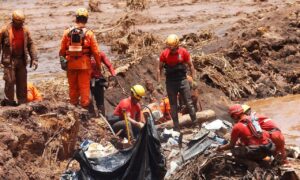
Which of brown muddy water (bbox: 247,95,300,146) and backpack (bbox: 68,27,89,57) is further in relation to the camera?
brown muddy water (bbox: 247,95,300,146)

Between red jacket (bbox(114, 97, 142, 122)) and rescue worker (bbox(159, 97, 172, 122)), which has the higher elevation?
red jacket (bbox(114, 97, 142, 122))

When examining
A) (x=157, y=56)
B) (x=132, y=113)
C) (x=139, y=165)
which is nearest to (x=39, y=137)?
(x=139, y=165)

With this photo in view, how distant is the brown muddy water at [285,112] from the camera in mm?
14906

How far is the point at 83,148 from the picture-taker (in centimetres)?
1075

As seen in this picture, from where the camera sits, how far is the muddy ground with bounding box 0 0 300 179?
10.3m

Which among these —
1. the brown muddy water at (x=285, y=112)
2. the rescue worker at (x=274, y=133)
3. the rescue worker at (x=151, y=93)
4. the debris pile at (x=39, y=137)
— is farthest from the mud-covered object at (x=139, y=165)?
the rescue worker at (x=151, y=93)

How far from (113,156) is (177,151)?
4.54 ft

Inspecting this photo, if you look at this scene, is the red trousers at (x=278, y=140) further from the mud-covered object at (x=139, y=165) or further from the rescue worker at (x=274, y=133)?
the mud-covered object at (x=139, y=165)

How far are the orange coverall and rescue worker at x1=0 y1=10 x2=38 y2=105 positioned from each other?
2.19 ft

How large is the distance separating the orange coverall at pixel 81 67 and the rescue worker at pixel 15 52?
2.19 ft

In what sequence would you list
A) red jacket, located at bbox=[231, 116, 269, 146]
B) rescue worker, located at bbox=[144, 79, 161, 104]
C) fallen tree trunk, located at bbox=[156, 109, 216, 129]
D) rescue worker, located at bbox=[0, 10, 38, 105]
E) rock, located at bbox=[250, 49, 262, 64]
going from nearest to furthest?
1. red jacket, located at bbox=[231, 116, 269, 146]
2. rescue worker, located at bbox=[0, 10, 38, 105]
3. fallen tree trunk, located at bbox=[156, 109, 216, 129]
4. rescue worker, located at bbox=[144, 79, 161, 104]
5. rock, located at bbox=[250, 49, 262, 64]

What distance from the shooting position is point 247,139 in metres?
9.93

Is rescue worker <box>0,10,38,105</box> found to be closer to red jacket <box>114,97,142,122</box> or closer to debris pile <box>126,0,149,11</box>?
red jacket <box>114,97,142,122</box>

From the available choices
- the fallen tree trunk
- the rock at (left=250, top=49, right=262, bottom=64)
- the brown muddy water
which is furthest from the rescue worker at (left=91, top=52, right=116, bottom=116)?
the rock at (left=250, top=49, right=262, bottom=64)
